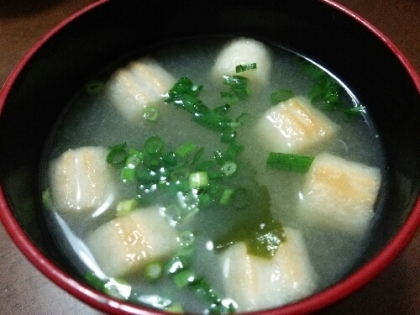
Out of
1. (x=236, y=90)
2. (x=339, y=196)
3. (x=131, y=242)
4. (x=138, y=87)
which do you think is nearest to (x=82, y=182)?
(x=131, y=242)

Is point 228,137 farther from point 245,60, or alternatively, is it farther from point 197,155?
point 245,60

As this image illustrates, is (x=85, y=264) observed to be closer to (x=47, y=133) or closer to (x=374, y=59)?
(x=47, y=133)

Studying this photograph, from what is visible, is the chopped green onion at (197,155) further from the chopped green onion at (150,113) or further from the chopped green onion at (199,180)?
the chopped green onion at (150,113)

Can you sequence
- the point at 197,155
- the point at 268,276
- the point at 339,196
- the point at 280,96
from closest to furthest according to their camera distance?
the point at 268,276
the point at 339,196
the point at 197,155
the point at 280,96

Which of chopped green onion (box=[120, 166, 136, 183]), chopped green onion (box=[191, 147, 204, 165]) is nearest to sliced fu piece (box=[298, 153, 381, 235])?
chopped green onion (box=[191, 147, 204, 165])

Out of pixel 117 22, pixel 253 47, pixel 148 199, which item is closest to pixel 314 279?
pixel 148 199

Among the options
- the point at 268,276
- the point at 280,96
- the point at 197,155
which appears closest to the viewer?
the point at 268,276

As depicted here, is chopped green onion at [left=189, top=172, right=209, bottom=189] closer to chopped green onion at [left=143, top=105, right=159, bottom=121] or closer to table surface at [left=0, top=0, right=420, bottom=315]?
chopped green onion at [left=143, top=105, right=159, bottom=121]
